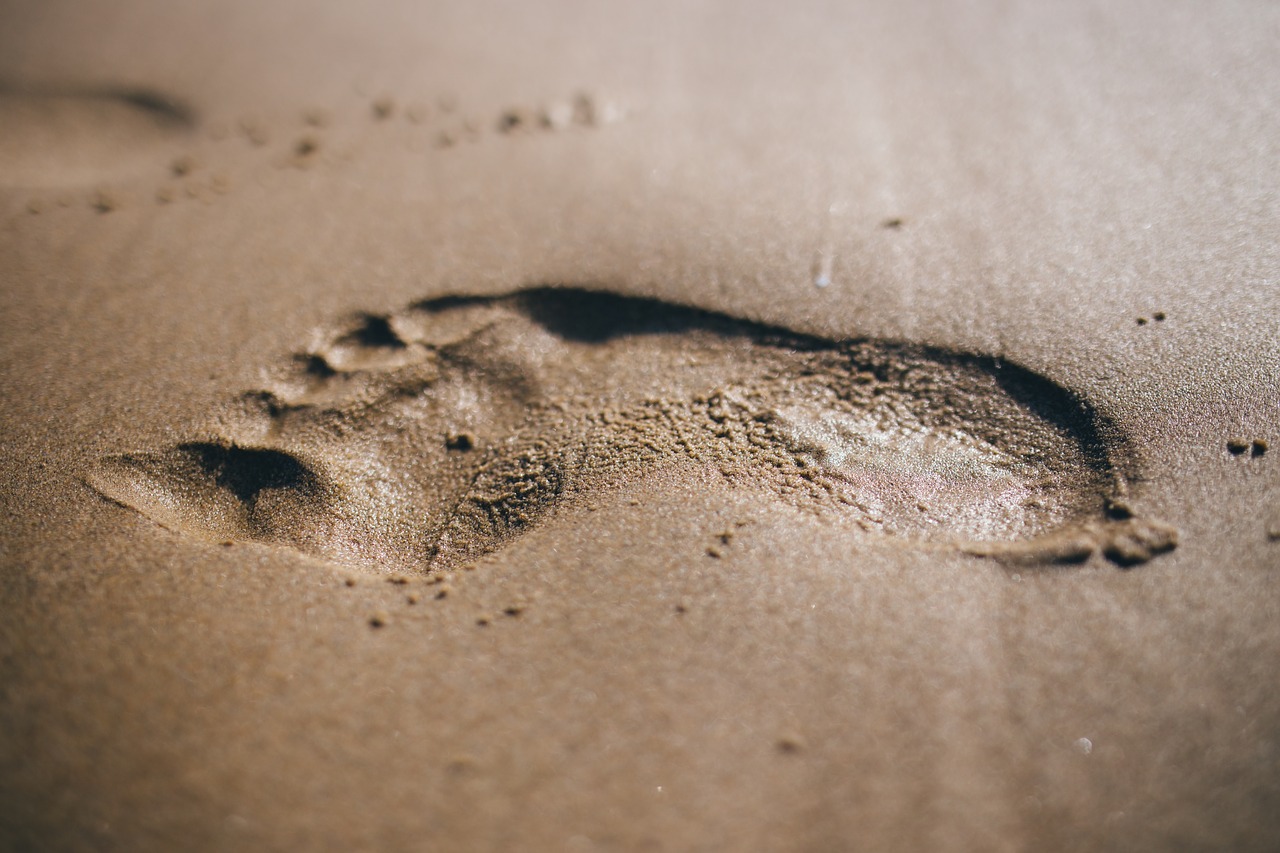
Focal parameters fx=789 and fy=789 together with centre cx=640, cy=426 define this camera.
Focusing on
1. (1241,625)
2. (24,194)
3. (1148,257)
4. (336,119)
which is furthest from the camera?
(336,119)

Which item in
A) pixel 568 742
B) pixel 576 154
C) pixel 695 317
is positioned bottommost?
pixel 568 742

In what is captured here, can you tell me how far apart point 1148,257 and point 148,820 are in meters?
1.67

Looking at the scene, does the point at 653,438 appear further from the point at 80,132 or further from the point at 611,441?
the point at 80,132

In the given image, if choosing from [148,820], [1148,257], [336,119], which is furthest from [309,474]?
[1148,257]

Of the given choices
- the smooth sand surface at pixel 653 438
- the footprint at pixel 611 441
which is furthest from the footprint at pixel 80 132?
the footprint at pixel 611 441

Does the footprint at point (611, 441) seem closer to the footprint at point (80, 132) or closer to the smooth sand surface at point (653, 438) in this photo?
the smooth sand surface at point (653, 438)

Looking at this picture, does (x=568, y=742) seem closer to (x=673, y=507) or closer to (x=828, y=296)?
(x=673, y=507)

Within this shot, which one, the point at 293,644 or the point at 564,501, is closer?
the point at 293,644

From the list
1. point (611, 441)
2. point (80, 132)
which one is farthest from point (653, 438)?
point (80, 132)

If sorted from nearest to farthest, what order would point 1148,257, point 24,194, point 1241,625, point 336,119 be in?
point 1241,625 → point 1148,257 → point 24,194 → point 336,119

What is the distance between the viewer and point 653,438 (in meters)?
1.21

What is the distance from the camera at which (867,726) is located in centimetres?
90

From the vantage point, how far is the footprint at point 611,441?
113 cm

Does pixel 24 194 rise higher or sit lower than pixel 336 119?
lower
